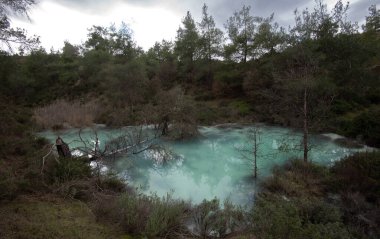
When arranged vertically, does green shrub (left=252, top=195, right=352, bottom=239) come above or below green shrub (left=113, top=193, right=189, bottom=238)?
above

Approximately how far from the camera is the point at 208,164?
12430mm

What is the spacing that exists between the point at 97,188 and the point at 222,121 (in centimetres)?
1601

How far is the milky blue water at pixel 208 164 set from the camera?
31.1 feet

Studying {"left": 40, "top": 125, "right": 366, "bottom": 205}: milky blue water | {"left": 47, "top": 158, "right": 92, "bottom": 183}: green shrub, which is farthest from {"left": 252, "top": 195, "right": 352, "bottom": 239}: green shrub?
{"left": 47, "top": 158, "right": 92, "bottom": 183}: green shrub

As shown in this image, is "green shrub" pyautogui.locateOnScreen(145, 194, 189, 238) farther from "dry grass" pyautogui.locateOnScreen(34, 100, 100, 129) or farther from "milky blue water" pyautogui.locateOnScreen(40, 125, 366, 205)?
"dry grass" pyautogui.locateOnScreen(34, 100, 100, 129)

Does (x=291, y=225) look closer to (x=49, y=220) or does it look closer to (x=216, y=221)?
(x=216, y=221)

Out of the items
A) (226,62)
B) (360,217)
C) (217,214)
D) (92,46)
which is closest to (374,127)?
(360,217)

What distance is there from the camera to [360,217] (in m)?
→ 6.40

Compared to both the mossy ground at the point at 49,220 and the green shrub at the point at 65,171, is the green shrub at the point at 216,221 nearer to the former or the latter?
the mossy ground at the point at 49,220

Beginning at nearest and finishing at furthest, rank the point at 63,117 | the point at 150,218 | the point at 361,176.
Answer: the point at 150,218 → the point at 361,176 → the point at 63,117

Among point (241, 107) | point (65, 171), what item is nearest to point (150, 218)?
point (65, 171)

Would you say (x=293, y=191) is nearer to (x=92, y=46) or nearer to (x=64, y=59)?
(x=92, y=46)

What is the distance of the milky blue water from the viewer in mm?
9477

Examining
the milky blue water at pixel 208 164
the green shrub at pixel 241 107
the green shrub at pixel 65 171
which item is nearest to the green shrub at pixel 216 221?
the milky blue water at pixel 208 164
